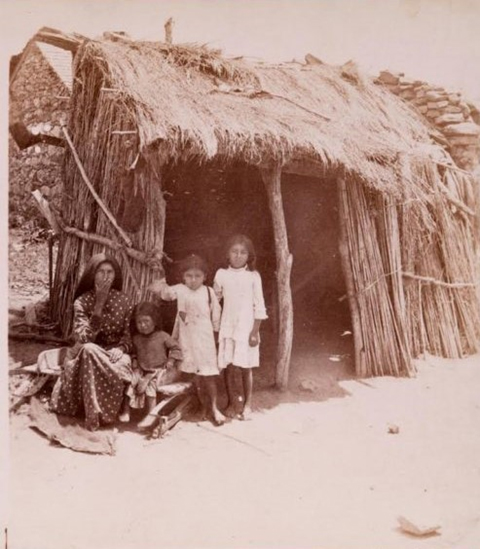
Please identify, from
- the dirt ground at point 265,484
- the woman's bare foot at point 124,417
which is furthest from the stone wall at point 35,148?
the dirt ground at point 265,484

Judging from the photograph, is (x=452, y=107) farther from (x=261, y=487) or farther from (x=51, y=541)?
(x=51, y=541)

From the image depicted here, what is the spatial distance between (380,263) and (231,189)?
2250 millimetres

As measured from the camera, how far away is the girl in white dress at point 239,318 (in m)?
4.97

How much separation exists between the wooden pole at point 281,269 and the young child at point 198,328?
0.92m

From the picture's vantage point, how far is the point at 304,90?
683 centimetres

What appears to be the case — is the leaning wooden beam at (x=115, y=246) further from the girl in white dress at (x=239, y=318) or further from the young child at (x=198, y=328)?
the girl in white dress at (x=239, y=318)

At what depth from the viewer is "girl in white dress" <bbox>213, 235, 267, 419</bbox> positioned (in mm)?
4969

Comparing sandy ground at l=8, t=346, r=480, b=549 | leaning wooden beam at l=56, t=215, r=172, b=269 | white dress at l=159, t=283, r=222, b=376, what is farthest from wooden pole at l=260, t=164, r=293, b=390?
leaning wooden beam at l=56, t=215, r=172, b=269

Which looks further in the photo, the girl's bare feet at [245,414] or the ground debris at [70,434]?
the girl's bare feet at [245,414]

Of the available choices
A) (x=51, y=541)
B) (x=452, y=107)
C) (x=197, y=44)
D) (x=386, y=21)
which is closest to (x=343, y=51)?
(x=386, y=21)

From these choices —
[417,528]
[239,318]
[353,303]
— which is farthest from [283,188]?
[417,528]

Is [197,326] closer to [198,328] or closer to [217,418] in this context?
[198,328]

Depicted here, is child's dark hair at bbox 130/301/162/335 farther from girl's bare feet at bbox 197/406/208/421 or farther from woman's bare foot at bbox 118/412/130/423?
girl's bare feet at bbox 197/406/208/421

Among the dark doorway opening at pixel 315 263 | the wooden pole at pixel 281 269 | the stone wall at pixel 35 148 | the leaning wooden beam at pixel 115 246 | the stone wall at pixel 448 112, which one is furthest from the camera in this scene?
the stone wall at pixel 35 148
